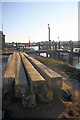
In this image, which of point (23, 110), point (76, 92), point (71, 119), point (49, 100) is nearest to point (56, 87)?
point (49, 100)

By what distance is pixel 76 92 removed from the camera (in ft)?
24.0

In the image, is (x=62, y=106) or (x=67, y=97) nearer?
(x=62, y=106)

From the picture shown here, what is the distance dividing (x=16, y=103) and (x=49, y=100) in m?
1.66

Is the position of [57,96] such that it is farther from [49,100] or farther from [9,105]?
[9,105]

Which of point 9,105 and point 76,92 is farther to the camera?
point 76,92

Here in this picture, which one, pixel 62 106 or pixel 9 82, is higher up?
pixel 9 82

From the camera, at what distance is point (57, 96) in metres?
5.98

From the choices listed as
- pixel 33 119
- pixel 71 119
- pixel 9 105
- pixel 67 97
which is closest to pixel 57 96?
pixel 67 97

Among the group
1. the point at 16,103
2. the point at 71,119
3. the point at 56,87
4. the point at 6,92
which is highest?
the point at 56,87

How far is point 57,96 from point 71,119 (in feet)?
5.13

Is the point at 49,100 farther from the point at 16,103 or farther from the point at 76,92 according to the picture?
the point at 76,92

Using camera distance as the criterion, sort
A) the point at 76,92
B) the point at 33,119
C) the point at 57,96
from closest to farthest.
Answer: the point at 33,119 < the point at 57,96 < the point at 76,92

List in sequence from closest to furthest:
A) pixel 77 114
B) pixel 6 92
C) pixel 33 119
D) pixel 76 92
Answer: pixel 33 119 < pixel 77 114 < pixel 6 92 < pixel 76 92

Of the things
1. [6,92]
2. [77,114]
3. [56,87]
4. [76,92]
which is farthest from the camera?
[76,92]
